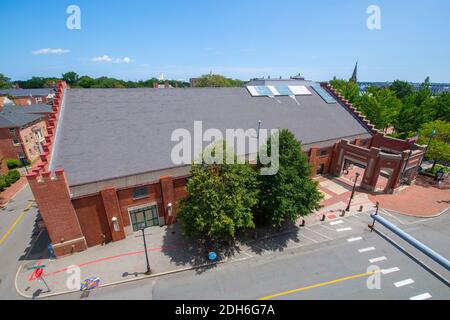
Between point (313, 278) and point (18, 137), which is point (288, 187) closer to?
point (313, 278)

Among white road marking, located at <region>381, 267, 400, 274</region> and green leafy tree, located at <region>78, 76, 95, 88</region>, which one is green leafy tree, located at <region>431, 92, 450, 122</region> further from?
green leafy tree, located at <region>78, 76, 95, 88</region>

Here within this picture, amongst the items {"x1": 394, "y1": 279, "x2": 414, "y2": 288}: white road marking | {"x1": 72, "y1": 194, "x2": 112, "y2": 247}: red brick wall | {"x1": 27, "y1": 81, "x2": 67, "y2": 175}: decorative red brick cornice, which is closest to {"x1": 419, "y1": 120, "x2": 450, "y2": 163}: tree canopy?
{"x1": 394, "y1": 279, "x2": 414, "y2": 288}: white road marking

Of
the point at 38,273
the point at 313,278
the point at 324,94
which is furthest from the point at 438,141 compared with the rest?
the point at 38,273

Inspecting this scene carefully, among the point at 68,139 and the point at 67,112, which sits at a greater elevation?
the point at 67,112

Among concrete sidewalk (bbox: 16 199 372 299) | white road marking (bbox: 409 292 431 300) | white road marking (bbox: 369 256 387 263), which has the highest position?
concrete sidewalk (bbox: 16 199 372 299)

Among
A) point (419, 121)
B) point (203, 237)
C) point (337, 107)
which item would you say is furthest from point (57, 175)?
point (419, 121)
